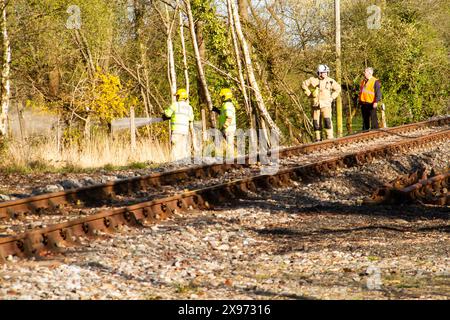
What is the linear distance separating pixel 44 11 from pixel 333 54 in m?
14.5

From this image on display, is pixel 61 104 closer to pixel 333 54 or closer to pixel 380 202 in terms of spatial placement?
pixel 333 54

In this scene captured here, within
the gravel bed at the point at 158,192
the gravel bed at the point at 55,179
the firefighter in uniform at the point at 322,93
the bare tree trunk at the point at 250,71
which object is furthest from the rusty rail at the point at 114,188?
the bare tree trunk at the point at 250,71

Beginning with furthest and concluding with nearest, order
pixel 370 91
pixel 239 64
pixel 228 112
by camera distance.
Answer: pixel 239 64 < pixel 370 91 < pixel 228 112

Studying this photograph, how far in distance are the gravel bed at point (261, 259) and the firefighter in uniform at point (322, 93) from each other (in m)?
9.59

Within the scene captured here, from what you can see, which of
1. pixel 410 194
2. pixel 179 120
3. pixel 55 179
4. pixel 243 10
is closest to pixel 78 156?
pixel 179 120

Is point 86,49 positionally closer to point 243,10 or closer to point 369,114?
point 243,10

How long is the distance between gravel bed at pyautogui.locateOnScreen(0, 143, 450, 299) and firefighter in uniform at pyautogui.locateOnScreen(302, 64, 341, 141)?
9.59 meters

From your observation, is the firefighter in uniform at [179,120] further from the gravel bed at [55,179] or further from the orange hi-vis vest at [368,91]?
the orange hi-vis vest at [368,91]

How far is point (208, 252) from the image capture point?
952 cm

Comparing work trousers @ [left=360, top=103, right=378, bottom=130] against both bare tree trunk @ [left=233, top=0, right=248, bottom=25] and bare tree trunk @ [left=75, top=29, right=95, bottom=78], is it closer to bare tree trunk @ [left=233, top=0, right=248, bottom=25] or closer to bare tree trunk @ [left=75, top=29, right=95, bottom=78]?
bare tree trunk @ [left=233, top=0, right=248, bottom=25]

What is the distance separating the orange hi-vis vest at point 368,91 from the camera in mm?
22812

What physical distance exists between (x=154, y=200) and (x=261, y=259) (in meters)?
3.05

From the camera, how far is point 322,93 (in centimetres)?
2250

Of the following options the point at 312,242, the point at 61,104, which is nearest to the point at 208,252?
the point at 312,242
